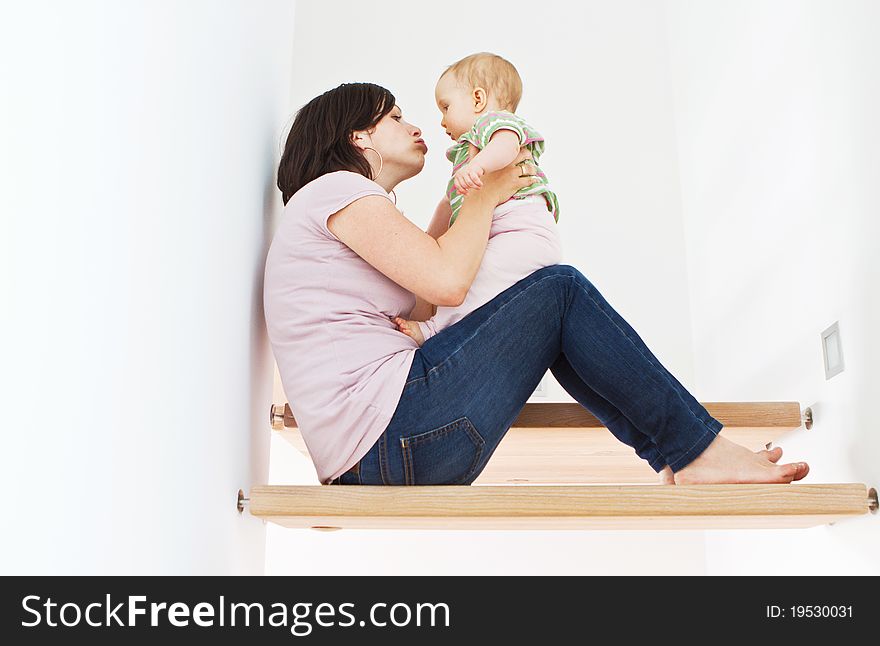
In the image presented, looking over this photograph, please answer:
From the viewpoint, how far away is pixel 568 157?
8.65 ft

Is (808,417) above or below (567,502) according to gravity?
above

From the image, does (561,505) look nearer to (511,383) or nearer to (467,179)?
(511,383)

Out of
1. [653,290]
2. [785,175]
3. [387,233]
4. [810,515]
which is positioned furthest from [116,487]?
[653,290]

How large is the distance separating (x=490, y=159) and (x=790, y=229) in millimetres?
689

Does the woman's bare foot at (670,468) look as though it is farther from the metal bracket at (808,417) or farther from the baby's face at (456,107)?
the baby's face at (456,107)

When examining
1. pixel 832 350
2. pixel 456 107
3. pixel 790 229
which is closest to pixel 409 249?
pixel 456 107

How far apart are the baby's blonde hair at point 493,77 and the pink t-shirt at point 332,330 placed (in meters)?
0.44

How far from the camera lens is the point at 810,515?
121 centimetres

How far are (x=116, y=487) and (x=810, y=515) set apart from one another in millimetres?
875

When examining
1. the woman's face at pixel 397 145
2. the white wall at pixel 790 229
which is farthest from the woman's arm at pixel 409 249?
the white wall at pixel 790 229

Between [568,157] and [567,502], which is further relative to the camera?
[568,157]

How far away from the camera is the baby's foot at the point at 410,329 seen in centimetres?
134

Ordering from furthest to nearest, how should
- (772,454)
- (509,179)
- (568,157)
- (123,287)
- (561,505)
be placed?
(568,157)
(509,179)
(772,454)
(561,505)
(123,287)

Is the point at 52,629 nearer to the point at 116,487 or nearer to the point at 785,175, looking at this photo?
the point at 116,487
